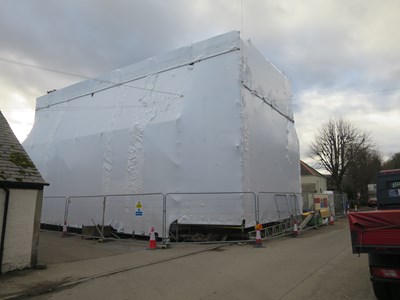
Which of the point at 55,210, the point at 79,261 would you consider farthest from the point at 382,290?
the point at 55,210

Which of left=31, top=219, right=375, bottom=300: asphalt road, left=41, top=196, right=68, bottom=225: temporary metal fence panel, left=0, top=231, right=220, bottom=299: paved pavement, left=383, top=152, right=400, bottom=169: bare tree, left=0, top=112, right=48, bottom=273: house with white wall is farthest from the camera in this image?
left=383, top=152, right=400, bottom=169: bare tree

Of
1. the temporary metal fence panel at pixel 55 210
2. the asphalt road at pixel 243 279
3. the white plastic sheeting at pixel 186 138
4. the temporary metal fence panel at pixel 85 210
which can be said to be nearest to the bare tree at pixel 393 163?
the white plastic sheeting at pixel 186 138

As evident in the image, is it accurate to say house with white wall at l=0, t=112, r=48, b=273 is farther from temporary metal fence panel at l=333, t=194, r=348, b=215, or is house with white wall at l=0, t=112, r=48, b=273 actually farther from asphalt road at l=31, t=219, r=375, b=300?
temporary metal fence panel at l=333, t=194, r=348, b=215

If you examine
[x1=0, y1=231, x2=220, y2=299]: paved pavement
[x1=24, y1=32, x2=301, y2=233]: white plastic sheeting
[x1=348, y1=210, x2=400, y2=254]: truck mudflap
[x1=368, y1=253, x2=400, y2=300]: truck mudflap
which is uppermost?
[x1=24, y1=32, x2=301, y2=233]: white plastic sheeting

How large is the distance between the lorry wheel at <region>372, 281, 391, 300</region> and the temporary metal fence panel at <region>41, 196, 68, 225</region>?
19272 millimetres

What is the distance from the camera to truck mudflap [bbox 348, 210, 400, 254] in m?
5.18

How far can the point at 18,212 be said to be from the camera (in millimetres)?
9570

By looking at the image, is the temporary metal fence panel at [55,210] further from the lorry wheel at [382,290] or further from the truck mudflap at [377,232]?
the truck mudflap at [377,232]

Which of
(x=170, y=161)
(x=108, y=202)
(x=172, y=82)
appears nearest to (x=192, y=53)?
(x=172, y=82)

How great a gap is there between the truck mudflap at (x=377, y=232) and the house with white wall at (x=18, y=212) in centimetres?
846

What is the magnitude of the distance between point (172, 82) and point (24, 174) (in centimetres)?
990

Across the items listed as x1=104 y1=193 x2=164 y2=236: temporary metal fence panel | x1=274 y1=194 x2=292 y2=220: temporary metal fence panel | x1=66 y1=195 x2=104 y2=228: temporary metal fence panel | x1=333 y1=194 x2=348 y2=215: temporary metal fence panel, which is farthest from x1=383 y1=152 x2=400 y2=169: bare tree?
x1=66 y1=195 x2=104 y2=228: temporary metal fence panel

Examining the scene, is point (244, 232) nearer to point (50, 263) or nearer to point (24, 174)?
point (50, 263)

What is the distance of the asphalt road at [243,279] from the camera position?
675 centimetres
